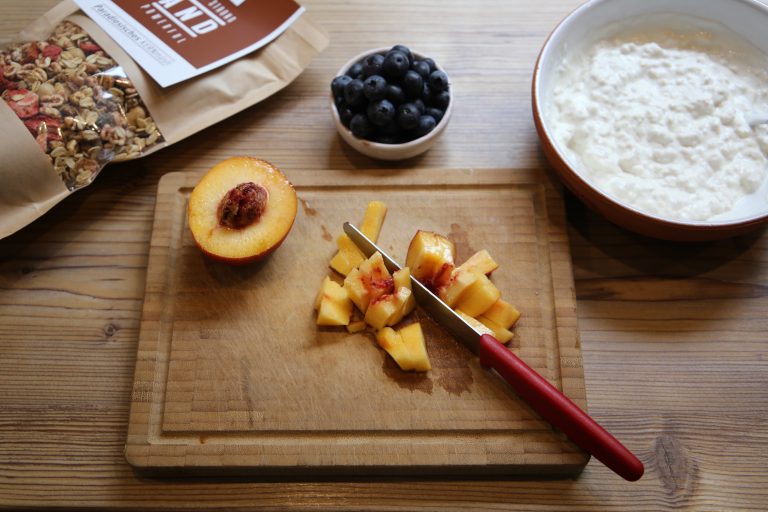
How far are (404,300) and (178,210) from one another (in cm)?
55

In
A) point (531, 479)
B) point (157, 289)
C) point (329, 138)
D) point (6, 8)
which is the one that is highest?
point (6, 8)

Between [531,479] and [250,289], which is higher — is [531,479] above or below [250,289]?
below

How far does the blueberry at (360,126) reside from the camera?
1320 mm

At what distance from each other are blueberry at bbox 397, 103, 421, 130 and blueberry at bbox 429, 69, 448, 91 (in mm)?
75

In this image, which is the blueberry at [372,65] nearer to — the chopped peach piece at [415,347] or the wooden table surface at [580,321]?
the wooden table surface at [580,321]

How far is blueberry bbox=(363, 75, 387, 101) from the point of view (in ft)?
4.19

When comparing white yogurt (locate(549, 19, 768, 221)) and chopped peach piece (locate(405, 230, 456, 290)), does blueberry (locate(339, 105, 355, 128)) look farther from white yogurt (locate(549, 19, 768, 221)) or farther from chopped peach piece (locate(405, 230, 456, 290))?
white yogurt (locate(549, 19, 768, 221))

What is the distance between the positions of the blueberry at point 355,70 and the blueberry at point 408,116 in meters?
0.15

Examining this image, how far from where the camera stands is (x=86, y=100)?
134cm

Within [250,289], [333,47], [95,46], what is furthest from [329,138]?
[95,46]

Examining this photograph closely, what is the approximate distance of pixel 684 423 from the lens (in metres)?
1.17

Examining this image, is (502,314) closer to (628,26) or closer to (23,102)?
(628,26)

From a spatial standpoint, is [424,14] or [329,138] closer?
[329,138]

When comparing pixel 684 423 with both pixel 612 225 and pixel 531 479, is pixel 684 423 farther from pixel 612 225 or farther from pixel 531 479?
pixel 612 225
